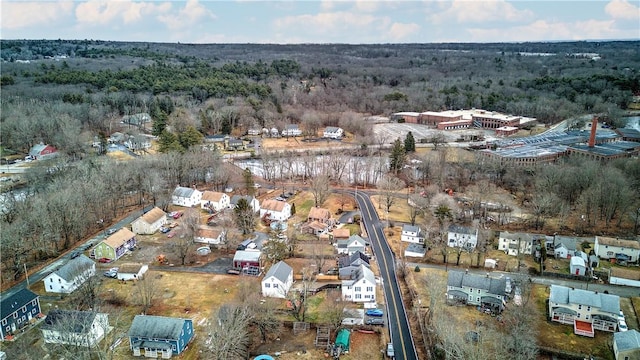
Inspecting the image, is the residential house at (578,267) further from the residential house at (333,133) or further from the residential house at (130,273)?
the residential house at (333,133)

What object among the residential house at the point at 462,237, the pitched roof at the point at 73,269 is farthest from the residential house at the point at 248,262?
the residential house at the point at 462,237

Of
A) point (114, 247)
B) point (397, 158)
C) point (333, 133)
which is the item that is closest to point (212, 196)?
point (114, 247)

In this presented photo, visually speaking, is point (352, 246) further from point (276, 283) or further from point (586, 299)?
point (586, 299)

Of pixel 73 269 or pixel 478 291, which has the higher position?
pixel 73 269

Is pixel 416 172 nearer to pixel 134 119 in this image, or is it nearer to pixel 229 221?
pixel 229 221

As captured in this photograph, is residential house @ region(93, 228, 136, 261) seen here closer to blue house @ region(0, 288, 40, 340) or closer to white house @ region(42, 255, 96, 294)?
white house @ region(42, 255, 96, 294)

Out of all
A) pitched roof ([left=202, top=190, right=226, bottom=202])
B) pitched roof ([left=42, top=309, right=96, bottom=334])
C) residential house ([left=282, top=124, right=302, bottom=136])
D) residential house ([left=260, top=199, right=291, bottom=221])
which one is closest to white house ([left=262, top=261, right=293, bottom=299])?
pitched roof ([left=42, top=309, right=96, bottom=334])

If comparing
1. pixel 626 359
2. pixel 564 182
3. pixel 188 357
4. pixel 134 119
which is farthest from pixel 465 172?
pixel 134 119
